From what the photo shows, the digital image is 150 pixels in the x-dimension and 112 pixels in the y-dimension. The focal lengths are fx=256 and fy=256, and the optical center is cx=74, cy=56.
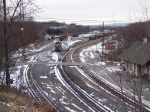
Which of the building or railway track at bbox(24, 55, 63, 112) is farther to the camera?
railway track at bbox(24, 55, 63, 112)

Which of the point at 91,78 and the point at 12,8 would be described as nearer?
the point at 12,8

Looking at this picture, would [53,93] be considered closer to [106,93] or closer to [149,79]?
[106,93]

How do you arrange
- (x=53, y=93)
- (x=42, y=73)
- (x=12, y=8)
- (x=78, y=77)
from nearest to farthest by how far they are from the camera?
(x=12, y=8)
(x=53, y=93)
(x=78, y=77)
(x=42, y=73)

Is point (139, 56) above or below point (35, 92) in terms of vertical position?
above

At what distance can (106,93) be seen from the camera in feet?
71.1

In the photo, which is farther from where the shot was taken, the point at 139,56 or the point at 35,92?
the point at 139,56

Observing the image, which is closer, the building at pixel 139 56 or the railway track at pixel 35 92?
the building at pixel 139 56

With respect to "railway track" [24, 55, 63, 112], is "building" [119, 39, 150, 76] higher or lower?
higher

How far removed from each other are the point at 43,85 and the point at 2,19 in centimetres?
985

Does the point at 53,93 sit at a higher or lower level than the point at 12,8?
lower

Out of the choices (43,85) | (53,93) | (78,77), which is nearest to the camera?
(53,93)

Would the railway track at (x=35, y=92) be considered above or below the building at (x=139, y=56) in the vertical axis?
below

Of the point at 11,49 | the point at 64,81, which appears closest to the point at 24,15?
the point at 11,49

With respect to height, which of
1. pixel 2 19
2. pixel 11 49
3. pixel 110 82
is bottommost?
pixel 110 82
